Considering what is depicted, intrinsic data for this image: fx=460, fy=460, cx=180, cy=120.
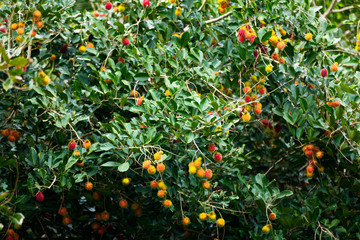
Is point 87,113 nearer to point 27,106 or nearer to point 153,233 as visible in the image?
point 27,106

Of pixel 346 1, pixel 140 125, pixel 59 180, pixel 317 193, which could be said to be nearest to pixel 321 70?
pixel 317 193

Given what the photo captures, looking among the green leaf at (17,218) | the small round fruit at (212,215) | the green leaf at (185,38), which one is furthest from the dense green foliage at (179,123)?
the green leaf at (17,218)

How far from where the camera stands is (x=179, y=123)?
2.02 meters

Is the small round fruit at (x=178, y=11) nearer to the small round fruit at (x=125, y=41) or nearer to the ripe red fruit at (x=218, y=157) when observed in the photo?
the small round fruit at (x=125, y=41)

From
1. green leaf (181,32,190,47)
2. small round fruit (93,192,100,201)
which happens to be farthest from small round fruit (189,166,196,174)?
green leaf (181,32,190,47)

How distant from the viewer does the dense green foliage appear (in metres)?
2.09

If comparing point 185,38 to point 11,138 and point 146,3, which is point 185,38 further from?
point 11,138

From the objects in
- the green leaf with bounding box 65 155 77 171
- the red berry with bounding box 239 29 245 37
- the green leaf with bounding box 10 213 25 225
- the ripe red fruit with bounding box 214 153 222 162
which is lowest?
the ripe red fruit with bounding box 214 153 222 162

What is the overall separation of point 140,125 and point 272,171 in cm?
105

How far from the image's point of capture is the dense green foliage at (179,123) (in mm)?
2092

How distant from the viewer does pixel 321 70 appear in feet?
8.04

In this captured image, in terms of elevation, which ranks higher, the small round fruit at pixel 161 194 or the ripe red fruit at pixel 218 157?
the ripe red fruit at pixel 218 157

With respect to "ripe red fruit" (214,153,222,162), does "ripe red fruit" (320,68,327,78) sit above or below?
above

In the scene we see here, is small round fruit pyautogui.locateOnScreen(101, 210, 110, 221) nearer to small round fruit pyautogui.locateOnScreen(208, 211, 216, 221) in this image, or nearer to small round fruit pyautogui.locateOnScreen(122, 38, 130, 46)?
small round fruit pyautogui.locateOnScreen(208, 211, 216, 221)
